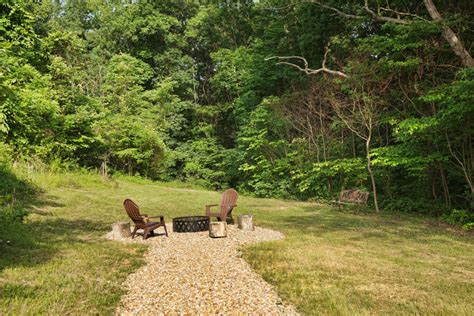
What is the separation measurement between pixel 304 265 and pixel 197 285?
1.77m

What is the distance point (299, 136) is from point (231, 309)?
1447 cm

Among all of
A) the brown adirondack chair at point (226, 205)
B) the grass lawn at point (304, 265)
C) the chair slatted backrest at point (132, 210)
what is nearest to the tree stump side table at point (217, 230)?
the grass lawn at point (304, 265)

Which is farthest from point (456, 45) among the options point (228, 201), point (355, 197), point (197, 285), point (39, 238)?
point (39, 238)

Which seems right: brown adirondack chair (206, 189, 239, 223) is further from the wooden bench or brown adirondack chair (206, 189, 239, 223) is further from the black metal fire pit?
the wooden bench

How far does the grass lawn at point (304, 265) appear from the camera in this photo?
380 centimetres

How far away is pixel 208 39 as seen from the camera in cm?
2923

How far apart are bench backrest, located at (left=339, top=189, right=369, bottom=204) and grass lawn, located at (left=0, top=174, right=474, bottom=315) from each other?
50.0 inches

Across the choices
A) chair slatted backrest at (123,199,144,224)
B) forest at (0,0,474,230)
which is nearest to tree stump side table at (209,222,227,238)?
chair slatted backrest at (123,199,144,224)

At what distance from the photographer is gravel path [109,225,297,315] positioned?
3771 mm

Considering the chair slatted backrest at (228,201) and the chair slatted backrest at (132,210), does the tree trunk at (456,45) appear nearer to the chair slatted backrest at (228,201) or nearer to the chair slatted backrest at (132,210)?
the chair slatted backrest at (228,201)

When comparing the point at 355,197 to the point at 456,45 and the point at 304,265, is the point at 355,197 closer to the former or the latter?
the point at 456,45

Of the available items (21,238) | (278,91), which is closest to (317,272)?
(21,238)

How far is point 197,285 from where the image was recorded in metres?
4.43

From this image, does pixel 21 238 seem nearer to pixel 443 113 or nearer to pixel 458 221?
pixel 443 113
